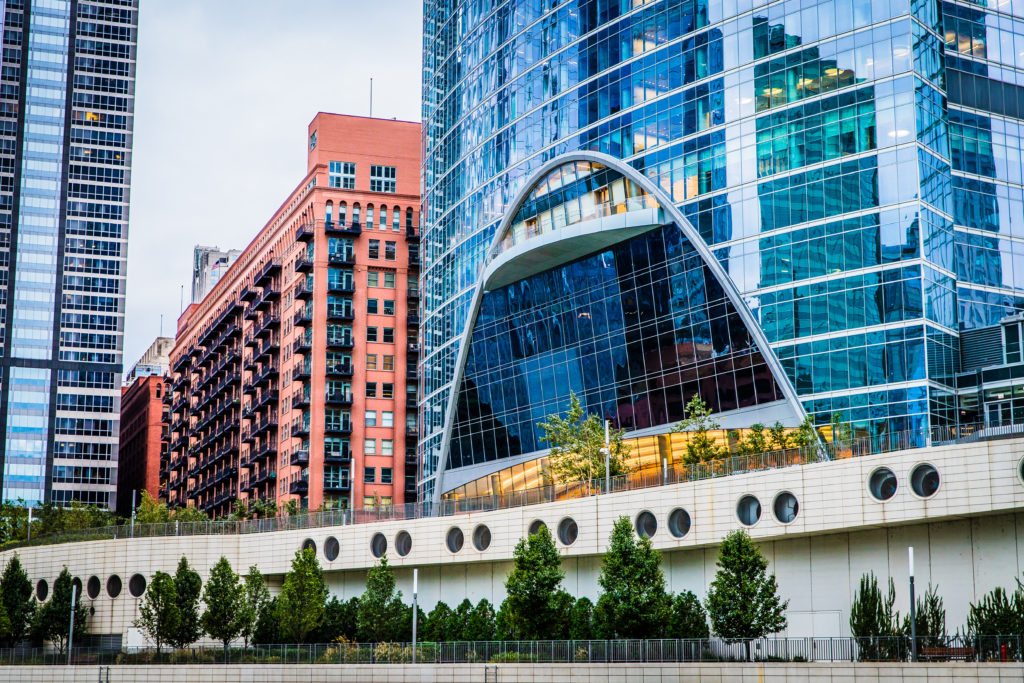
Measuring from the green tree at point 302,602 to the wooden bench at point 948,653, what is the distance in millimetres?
33346

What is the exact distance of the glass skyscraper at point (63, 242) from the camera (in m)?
167

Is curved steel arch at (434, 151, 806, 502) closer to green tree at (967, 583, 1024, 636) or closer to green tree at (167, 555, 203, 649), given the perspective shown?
green tree at (967, 583, 1024, 636)

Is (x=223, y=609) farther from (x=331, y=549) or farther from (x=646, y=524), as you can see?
(x=646, y=524)

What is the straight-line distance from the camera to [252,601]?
70.1 metres

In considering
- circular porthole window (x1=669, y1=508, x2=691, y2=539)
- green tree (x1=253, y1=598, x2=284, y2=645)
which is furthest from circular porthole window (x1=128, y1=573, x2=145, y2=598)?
circular porthole window (x1=669, y1=508, x2=691, y2=539)

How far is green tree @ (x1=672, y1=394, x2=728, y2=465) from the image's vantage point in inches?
2581

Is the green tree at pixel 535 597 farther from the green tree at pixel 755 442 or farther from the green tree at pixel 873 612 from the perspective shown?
the green tree at pixel 755 442

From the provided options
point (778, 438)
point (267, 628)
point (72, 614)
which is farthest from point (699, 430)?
point (72, 614)

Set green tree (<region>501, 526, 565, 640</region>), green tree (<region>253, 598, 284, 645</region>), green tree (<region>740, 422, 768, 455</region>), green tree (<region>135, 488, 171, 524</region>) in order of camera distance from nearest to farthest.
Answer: green tree (<region>501, 526, 565, 640</region>)
green tree (<region>740, 422, 768, 455</region>)
green tree (<region>253, 598, 284, 645</region>)
green tree (<region>135, 488, 171, 524</region>)

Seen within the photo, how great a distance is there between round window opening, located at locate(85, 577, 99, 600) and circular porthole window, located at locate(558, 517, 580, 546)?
33.6 meters

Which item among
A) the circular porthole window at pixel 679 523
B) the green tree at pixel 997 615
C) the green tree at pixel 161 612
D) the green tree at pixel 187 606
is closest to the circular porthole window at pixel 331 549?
the green tree at pixel 187 606

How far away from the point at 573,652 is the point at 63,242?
135658 mm

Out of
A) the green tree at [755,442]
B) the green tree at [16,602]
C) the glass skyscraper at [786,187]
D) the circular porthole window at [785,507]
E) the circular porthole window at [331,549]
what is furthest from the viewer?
the green tree at [16,602]

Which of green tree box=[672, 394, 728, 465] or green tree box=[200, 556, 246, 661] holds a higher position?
green tree box=[672, 394, 728, 465]
